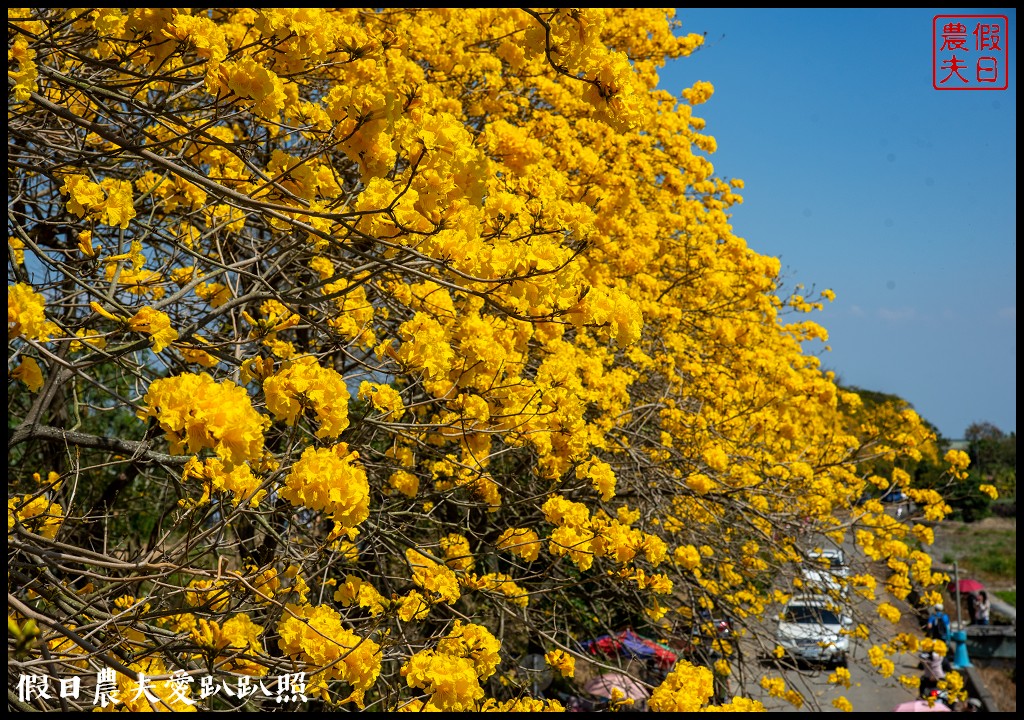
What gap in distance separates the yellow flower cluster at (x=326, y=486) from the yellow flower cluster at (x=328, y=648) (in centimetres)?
32

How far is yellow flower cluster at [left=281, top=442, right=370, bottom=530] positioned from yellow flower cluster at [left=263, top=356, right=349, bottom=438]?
10 centimetres

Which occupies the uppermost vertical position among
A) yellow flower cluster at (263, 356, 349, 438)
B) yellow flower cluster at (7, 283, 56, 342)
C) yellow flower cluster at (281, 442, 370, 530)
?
yellow flower cluster at (7, 283, 56, 342)

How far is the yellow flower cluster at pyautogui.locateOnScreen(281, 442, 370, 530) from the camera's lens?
200 cm

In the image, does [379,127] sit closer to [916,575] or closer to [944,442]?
[916,575]

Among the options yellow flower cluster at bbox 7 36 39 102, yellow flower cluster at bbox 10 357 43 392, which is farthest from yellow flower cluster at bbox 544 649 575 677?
yellow flower cluster at bbox 7 36 39 102

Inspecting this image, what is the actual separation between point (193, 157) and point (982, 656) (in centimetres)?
1852

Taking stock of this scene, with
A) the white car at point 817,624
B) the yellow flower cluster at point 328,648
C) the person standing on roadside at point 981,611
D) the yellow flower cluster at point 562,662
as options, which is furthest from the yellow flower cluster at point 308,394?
the person standing on roadside at point 981,611

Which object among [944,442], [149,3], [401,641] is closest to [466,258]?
[149,3]

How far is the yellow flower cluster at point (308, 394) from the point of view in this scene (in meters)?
2.05

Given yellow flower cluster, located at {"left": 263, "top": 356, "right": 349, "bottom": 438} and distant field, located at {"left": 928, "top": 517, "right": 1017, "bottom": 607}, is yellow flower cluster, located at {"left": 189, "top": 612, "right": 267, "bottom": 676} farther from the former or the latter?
distant field, located at {"left": 928, "top": 517, "right": 1017, "bottom": 607}

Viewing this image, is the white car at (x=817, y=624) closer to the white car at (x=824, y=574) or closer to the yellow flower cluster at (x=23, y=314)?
the white car at (x=824, y=574)

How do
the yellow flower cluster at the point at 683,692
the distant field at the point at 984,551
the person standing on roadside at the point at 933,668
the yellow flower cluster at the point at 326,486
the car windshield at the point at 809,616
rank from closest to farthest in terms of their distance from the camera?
1. the yellow flower cluster at the point at 326,486
2. the yellow flower cluster at the point at 683,692
3. the car windshield at the point at 809,616
4. the person standing on roadside at the point at 933,668
5. the distant field at the point at 984,551

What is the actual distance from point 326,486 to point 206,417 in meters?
0.40

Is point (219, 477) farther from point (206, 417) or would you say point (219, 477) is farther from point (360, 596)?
point (360, 596)
